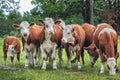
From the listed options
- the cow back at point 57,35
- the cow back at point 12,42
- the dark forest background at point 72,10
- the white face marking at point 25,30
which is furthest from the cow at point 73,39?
the dark forest background at point 72,10

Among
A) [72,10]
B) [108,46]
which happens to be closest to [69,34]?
[108,46]

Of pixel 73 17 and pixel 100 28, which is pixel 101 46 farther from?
pixel 73 17

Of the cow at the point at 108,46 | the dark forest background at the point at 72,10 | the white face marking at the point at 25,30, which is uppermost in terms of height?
the white face marking at the point at 25,30

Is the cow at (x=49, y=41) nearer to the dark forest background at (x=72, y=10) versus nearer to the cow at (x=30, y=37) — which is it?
the cow at (x=30, y=37)

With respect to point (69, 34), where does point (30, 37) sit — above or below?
below

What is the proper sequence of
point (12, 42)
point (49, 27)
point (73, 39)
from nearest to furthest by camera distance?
point (49, 27)
point (73, 39)
point (12, 42)

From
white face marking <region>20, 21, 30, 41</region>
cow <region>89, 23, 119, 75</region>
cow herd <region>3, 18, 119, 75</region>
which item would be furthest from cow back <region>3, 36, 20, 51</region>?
cow <region>89, 23, 119, 75</region>

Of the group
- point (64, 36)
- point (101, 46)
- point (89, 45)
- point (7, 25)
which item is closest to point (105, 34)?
point (101, 46)

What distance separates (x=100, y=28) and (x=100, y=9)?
1947 inches

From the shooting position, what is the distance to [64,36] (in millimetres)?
17250

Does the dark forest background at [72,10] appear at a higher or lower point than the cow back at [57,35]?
lower

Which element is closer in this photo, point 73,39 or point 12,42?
point 73,39

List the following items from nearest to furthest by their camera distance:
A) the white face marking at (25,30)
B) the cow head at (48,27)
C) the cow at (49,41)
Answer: the cow head at (48,27) → the cow at (49,41) → the white face marking at (25,30)

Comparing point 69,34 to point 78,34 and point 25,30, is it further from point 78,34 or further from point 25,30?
point 25,30
